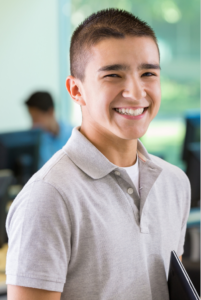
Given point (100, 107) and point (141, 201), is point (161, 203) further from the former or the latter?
point (100, 107)

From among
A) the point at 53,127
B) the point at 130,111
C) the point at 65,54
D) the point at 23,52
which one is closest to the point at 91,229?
the point at 130,111

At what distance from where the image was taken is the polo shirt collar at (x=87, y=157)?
0.94 meters

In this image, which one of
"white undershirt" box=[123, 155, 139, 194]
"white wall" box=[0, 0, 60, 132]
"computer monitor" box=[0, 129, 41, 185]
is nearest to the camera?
"white undershirt" box=[123, 155, 139, 194]

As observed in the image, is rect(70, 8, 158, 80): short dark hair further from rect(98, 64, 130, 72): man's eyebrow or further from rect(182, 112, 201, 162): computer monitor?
rect(182, 112, 201, 162): computer monitor

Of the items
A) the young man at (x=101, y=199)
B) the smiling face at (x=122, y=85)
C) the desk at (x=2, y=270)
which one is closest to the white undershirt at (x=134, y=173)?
the young man at (x=101, y=199)

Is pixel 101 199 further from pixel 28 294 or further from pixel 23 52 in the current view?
pixel 23 52

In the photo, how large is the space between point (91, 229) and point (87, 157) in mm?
184

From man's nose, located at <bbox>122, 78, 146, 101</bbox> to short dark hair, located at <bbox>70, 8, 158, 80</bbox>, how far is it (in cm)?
11

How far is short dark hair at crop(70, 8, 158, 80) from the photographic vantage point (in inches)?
36.3

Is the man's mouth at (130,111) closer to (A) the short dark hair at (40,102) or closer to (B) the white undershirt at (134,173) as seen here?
(B) the white undershirt at (134,173)

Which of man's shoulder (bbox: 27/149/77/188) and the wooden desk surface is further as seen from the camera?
the wooden desk surface

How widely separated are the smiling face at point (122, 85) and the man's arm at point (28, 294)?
0.40m

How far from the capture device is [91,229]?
0.88 m

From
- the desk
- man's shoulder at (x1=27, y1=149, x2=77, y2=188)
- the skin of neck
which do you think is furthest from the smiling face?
the skin of neck
